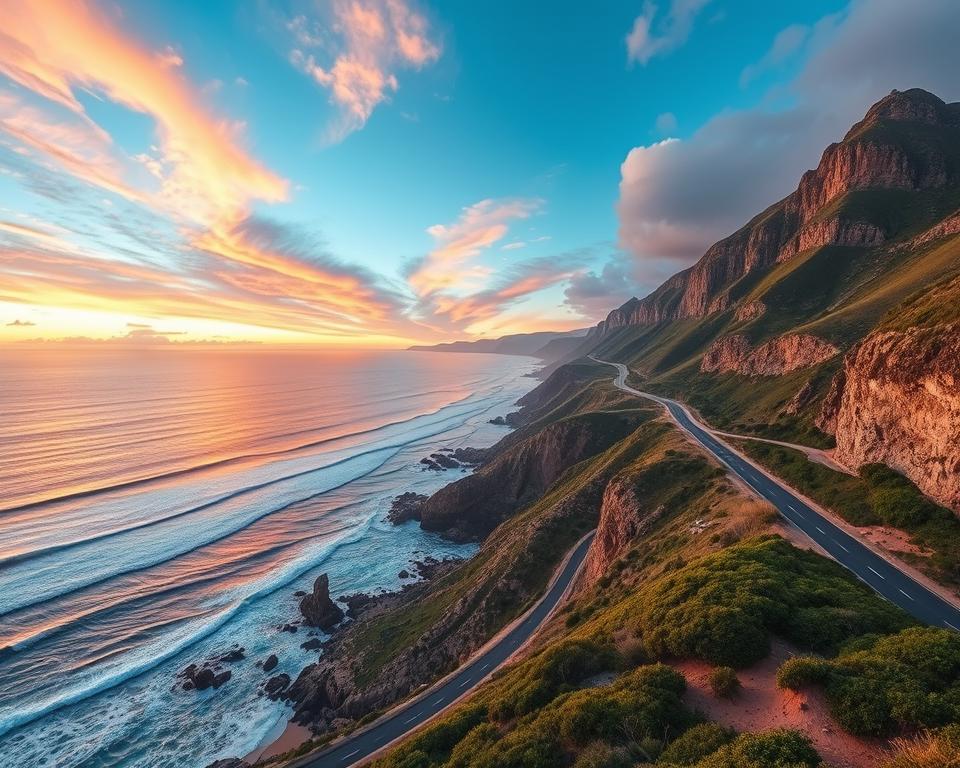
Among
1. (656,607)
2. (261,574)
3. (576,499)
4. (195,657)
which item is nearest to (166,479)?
(261,574)

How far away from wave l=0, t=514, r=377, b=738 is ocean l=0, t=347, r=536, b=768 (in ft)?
0.52

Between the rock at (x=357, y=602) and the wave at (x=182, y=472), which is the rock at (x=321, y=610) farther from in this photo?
the wave at (x=182, y=472)

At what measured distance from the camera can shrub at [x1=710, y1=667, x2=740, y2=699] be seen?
14523mm

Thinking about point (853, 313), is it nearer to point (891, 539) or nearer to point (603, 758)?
point (891, 539)

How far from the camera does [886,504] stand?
31938 mm

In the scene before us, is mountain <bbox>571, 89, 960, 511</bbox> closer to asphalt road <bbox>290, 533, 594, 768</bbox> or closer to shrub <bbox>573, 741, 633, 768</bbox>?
shrub <bbox>573, 741, 633, 768</bbox>

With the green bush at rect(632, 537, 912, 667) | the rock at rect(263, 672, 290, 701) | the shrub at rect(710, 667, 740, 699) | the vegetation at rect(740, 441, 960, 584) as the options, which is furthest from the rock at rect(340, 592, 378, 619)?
the vegetation at rect(740, 441, 960, 584)

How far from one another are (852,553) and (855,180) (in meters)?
137

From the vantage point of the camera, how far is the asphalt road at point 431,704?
28.2 meters

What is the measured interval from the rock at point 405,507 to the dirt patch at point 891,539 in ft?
206

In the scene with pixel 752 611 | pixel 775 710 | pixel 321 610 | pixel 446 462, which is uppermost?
pixel 752 611

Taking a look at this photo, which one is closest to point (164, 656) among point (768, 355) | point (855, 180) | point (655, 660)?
point (655, 660)

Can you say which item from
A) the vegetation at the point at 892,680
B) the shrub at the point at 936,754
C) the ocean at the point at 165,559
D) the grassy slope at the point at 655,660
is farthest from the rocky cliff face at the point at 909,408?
the ocean at the point at 165,559

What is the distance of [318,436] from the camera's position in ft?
435
